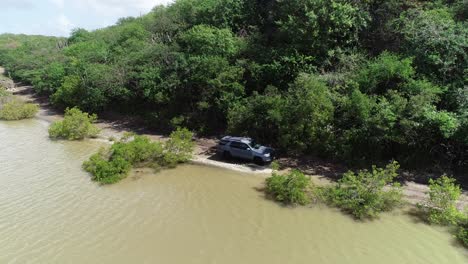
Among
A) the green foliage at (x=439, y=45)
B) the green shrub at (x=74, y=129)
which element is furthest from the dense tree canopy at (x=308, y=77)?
the green shrub at (x=74, y=129)


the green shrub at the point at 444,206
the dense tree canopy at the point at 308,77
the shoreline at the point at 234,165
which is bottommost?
the shoreline at the point at 234,165

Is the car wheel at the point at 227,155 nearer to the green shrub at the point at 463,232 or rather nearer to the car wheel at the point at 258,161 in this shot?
the car wheel at the point at 258,161

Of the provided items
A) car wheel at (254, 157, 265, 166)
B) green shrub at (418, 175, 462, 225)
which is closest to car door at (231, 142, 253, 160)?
car wheel at (254, 157, 265, 166)

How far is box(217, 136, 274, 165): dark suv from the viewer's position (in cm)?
1795

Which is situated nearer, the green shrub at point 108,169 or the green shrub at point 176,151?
the green shrub at point 108,169

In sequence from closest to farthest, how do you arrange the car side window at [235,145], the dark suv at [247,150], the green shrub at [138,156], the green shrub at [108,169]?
1. the green shrub at [108,169]
2. the green shrub at [138,156]
3. the dark suv at [247,150]
4. the car side window at [235,145]

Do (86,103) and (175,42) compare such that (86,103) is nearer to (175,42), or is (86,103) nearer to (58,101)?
(58,101)

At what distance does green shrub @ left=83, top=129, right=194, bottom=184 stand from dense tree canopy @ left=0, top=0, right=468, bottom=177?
386 cm

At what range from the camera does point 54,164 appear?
63.6 ft

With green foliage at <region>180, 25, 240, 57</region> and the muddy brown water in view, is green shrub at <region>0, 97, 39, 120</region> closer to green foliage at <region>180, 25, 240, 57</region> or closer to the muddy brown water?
the muddy brown water

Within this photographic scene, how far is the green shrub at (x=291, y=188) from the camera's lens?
563 inches

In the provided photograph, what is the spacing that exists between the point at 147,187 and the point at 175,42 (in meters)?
15.8

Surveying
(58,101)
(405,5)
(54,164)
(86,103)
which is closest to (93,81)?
(86,103)

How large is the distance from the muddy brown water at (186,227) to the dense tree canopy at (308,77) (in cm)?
483
